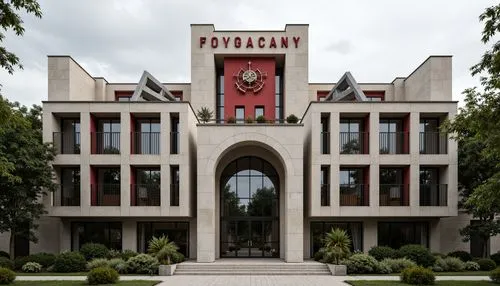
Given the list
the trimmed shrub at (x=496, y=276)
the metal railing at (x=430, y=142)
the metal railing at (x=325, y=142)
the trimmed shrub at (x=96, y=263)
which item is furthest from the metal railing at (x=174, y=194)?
the trimmed shrub at (x=496, y=276)

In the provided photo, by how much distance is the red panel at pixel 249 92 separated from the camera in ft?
123

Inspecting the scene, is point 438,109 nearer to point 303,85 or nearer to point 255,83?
point 303,85

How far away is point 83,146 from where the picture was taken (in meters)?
31.1

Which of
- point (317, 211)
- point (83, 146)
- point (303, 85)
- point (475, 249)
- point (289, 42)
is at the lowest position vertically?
point (475, 249)

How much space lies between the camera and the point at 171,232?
1321 inches

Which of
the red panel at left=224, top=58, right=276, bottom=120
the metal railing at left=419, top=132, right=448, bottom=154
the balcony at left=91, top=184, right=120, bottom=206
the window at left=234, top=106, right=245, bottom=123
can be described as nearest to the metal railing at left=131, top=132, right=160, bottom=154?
the balcony at left=91, top=184, right=120, bottom=206

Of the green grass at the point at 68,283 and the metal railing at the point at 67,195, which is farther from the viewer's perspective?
the metal railing at the point at 67,195

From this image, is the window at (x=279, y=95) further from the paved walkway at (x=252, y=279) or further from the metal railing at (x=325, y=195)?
the paved walkway at (x=252, y=279)

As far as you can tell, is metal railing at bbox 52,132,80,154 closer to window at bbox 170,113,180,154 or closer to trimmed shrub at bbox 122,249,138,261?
window at bbox 170,113,180,154

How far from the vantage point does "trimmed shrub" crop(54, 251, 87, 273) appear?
26.7 meters

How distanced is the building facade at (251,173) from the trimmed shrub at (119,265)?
418cm

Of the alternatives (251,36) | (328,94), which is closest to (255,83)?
(251,36)

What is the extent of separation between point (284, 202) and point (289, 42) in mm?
13159

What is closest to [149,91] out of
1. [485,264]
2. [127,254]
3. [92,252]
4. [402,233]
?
[127,254]
